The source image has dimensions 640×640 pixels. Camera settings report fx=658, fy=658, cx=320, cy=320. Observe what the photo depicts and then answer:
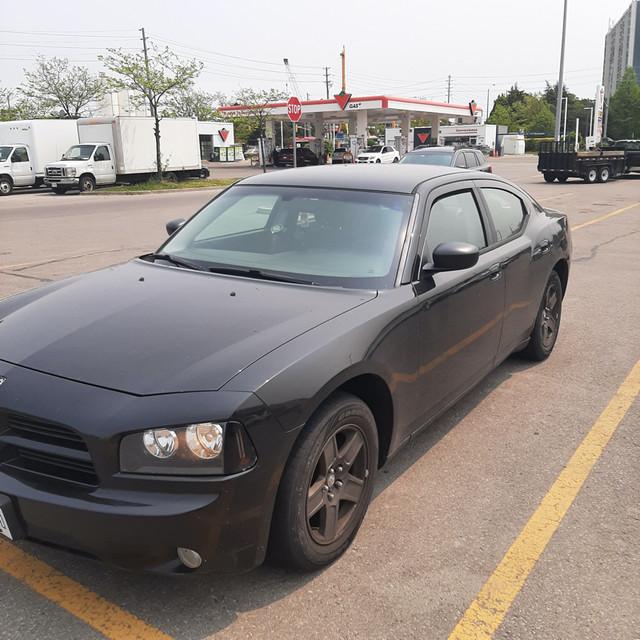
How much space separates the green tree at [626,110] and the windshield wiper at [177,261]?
316ft

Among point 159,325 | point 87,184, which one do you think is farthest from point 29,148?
point 159,325

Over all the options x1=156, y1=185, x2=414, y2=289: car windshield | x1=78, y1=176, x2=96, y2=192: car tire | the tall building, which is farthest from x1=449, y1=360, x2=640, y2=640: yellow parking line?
the tall building

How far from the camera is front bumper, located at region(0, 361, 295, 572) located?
7.19 feet

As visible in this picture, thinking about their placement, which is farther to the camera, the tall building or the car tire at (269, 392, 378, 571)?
the tall building

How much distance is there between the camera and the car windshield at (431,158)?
59.6 feet

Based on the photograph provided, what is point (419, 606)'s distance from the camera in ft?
8.35

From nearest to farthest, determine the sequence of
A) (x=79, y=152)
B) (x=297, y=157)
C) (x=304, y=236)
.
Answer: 1. (x=304, y=236)
2. (x=79, y=152)
3. (x=297, y=157)

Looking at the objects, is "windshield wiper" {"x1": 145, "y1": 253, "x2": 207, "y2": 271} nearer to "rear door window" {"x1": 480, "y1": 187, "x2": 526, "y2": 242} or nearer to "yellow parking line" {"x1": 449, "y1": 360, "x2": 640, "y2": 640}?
"rear door window" {"x1": 480, "y1": 187, "x2": 526, "y2": 242}

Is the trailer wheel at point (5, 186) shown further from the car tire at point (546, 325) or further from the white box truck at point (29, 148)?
the car tire at point (546, 325)

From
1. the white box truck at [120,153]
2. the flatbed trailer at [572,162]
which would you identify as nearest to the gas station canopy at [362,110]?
the white box truck at [120,153]

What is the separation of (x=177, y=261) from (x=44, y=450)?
5.32 feet

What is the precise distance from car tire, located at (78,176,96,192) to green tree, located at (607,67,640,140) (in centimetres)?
8063

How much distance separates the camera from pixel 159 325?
2.79m

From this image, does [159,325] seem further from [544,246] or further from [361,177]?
[544,246]
